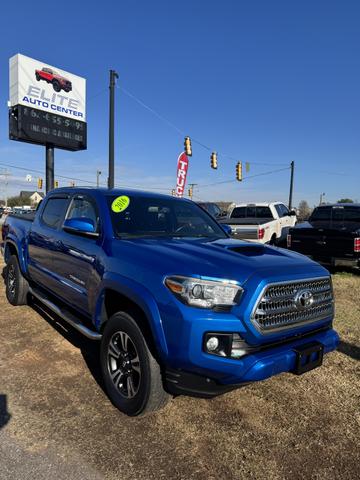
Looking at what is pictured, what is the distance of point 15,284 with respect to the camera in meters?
6.06

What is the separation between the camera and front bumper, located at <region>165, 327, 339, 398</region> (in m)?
2.56

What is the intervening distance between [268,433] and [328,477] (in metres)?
0.55

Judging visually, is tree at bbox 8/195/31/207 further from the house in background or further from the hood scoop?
the hood scoop

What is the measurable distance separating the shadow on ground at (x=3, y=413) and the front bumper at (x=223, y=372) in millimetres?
1358

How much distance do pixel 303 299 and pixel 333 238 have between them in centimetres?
641

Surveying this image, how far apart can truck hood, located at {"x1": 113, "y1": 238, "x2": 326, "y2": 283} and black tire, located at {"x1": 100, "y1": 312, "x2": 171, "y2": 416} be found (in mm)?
514

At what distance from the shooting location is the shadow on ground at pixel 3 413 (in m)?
2.99

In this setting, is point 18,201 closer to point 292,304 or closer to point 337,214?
point 337,214

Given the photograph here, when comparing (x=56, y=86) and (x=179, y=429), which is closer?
(x=179, y=429)

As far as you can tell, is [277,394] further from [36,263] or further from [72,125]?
[72,125]

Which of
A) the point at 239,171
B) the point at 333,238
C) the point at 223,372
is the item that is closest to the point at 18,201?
the point at 239,171

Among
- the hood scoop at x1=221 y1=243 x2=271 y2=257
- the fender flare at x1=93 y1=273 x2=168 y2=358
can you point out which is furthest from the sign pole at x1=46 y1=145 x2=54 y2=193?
the hood scoop at x1=221 y1=243 x2=271 y2=257

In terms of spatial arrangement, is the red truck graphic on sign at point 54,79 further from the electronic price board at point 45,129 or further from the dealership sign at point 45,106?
the electronic price board at point 45,129

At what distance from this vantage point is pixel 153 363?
281 centimetres
